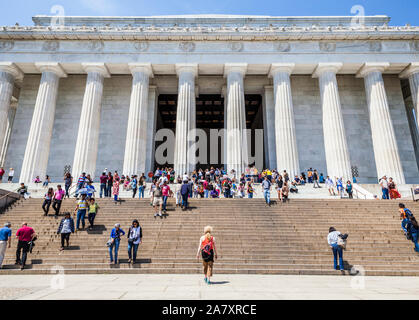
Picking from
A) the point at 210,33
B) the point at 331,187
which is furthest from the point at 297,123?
the point at 210,33

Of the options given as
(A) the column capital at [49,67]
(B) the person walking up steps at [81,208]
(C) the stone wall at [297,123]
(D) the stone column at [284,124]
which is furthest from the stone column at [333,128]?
(A) the column capital at [49,67]

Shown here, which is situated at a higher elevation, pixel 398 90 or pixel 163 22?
pixel 163 22

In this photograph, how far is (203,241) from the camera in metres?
7.58

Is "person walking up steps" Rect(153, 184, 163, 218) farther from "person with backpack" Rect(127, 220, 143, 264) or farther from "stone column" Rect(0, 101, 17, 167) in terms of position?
"stone column" Rect(0, 101, 17, 167)

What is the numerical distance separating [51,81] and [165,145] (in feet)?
45.4

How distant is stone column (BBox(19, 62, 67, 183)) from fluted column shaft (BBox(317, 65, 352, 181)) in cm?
2676

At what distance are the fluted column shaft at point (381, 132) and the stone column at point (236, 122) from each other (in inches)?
493

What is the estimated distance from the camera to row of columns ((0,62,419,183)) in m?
24.0

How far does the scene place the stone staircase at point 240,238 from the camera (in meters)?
9.96

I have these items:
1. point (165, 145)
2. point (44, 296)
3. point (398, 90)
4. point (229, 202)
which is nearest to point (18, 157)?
point (165, 145)

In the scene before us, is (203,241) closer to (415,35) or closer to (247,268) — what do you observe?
(247,268)

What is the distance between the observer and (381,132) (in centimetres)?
2469

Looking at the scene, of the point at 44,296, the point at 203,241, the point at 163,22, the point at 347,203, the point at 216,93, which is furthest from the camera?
the point at 163,22

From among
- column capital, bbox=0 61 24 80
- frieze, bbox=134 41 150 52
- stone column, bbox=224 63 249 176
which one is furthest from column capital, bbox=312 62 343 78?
column capital, bbox=0 61 24 80
